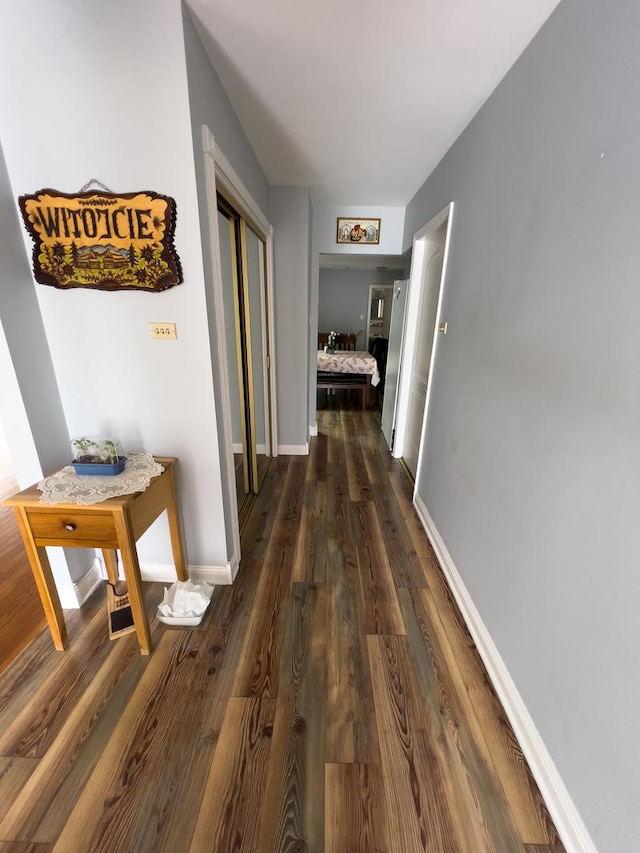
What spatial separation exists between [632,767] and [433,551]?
1.36 meters

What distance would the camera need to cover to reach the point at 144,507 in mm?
1361

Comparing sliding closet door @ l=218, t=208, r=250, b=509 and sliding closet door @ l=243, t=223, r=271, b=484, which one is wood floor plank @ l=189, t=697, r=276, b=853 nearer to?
sliding closet door @ l=218, t=208, r=250, b=509

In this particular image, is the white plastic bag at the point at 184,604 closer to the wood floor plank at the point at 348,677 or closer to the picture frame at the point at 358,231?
the wood floor plank at the point at 348,677

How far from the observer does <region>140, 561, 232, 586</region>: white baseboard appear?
1803mm

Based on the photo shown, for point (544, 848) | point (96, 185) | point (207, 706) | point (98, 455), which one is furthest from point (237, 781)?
point (96, 185)

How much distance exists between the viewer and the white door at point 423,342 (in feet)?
8.59

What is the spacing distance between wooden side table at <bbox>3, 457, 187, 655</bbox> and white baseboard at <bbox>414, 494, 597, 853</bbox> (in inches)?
58.3

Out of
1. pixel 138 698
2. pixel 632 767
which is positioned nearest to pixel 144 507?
pixel 138 698

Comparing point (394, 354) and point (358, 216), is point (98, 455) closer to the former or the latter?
point (394, 354)

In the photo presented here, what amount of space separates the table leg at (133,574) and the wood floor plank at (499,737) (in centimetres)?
137

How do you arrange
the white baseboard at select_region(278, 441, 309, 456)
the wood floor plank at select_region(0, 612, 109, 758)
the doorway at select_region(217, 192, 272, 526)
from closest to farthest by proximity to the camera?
the wood floor plank at select_region(0, 612, 109, 758) < the doorway at select_region(217, 192, 272, 526) < the white baseboard at select_region(278, 441, 309, 456)

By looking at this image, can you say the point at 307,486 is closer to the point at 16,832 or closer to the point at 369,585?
the point at 369,585

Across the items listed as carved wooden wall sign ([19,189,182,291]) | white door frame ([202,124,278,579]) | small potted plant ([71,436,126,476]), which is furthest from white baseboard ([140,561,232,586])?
carved wooden wall sign ([19,189,182,291])

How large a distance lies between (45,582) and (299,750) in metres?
1.18
